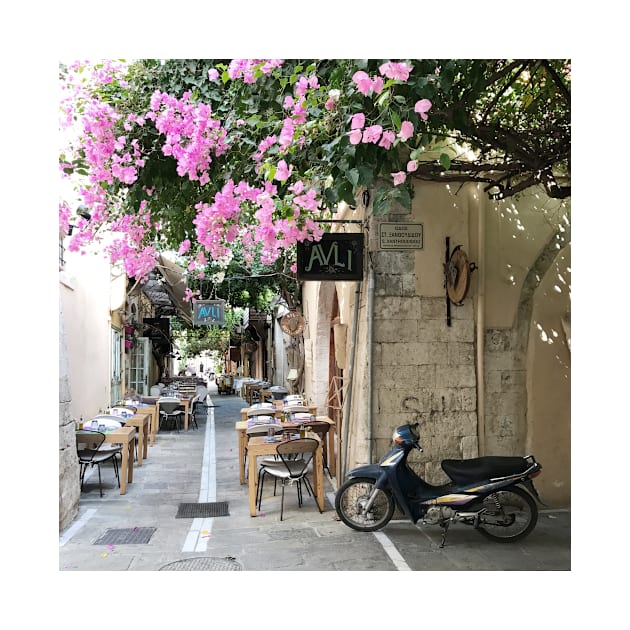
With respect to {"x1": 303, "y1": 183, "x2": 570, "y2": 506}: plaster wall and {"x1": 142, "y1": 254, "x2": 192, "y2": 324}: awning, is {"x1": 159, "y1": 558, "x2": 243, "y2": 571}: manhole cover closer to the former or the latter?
{"x1": 303, "y1": 183, "x2": 570, "y2": 506}: plaster wall

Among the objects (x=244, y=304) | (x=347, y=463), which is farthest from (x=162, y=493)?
(x=244, y=304)

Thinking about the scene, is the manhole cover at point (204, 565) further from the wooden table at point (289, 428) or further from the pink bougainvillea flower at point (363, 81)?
the pink bougainvillea flower at point (363, 81)

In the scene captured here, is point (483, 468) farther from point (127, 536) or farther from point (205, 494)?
point (205, 494)

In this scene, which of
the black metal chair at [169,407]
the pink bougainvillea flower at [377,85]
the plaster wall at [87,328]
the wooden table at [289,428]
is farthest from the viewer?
the black metal chair at [169,407]

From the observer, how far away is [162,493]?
27.0 ft

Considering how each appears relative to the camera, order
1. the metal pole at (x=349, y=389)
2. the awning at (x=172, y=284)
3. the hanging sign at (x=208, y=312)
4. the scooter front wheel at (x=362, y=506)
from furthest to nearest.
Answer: the hanging sign at (x=208, y=312), the awning at (x=172, y=284), the metal pole at (x=349, y=389), the scooter front wheel at (x=362, y=506)

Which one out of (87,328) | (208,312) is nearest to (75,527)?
(87,328)

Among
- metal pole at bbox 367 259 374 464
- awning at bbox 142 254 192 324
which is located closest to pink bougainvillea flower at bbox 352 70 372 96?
metal pole at bbox 367 259 374 464

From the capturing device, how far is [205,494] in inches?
321

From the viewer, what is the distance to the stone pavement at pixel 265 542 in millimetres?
5309

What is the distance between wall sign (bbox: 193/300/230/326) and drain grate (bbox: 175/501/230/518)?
7.93 metres

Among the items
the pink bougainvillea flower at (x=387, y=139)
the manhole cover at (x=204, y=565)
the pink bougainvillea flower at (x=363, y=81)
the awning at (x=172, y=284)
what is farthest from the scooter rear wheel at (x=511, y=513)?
the awning at (x=172, y=284)

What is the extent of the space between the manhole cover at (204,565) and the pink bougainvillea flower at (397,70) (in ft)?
12.9
